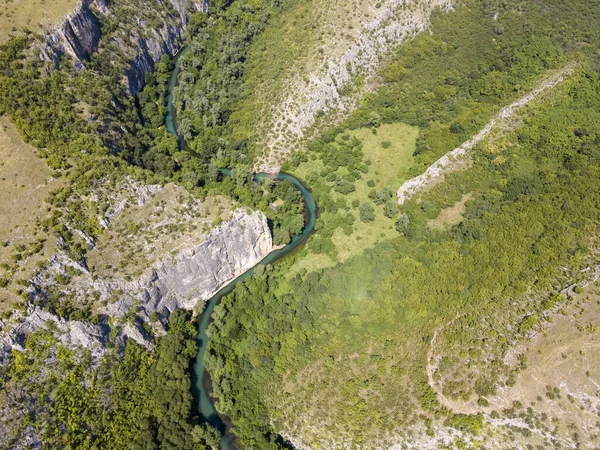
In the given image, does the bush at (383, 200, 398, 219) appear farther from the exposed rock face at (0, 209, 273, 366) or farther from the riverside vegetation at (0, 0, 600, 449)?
the exposed rock face at (0, 209, 273, 366)

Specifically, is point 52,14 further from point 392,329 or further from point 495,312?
point 495,312

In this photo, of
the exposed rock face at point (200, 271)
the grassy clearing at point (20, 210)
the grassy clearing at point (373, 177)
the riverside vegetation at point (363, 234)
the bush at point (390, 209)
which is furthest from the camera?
the bush at point (390, 209)

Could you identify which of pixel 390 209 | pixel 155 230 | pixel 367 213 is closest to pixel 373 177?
pixel 390 209

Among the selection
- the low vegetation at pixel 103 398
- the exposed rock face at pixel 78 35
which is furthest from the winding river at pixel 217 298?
the exposed rock face at pixel 78 35

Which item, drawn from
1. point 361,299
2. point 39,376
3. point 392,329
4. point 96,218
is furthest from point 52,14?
point 392,329

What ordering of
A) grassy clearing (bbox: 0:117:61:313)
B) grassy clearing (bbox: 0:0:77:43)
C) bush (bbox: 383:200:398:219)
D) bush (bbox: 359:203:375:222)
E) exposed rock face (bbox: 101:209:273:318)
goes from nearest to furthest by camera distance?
grassy clearing (bbox: 0:117:61:313) → exposed rock face (bbox: 101:209:273:318) → bush (bbox: 383:200:398:219) → bush (bbox: 359:203:375:222) → grassy clearing (bbox: 0:0:77:43)

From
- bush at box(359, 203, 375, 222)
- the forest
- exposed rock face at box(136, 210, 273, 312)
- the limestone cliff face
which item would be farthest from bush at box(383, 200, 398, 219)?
the limestone cliff face

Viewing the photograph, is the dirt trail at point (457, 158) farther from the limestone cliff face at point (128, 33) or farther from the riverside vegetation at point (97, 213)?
the limestone cliff face at point (128, 33)
